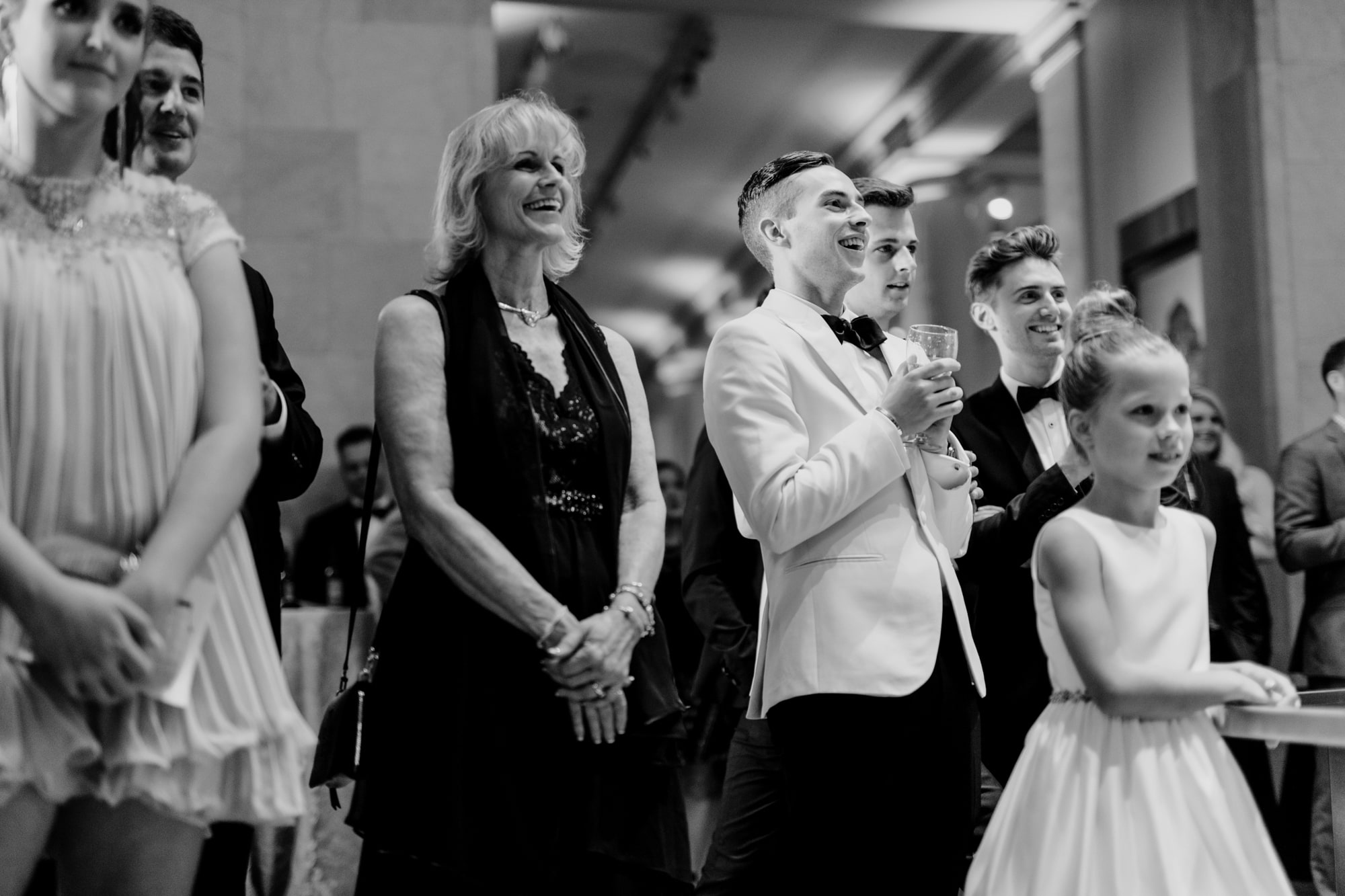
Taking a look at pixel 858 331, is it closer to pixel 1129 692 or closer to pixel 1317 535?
pixel 1129 692

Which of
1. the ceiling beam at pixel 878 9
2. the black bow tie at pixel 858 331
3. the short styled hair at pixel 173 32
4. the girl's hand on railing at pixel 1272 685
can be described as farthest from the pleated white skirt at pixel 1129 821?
the ceiling beam at pixel 878 9

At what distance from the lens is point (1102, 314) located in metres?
3.56

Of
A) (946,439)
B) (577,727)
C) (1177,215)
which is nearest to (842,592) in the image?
(946,439)

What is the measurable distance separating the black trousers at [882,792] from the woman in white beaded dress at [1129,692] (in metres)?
0.24

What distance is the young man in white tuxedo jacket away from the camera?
116 inches

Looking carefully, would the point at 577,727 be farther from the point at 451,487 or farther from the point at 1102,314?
the point at 1102,314

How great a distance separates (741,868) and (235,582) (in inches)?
80.0

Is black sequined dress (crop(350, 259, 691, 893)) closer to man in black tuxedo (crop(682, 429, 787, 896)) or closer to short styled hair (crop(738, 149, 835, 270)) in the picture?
man in black tuxedo (crop(682, 429, 787, 896))

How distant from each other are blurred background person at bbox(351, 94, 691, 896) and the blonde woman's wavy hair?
57mm

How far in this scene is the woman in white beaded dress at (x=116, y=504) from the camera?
1901mm

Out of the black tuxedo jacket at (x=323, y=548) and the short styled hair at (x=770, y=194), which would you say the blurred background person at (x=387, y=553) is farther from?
the short styled hair at (x=770, y=194)

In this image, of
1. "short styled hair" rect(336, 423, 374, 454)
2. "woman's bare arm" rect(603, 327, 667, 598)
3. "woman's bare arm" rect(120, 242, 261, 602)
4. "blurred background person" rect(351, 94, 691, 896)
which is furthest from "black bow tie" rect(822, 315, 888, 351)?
"short styled hair" rect(336, 423, 374, 454)

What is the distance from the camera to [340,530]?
600 cm

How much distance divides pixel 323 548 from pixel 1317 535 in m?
3.79
